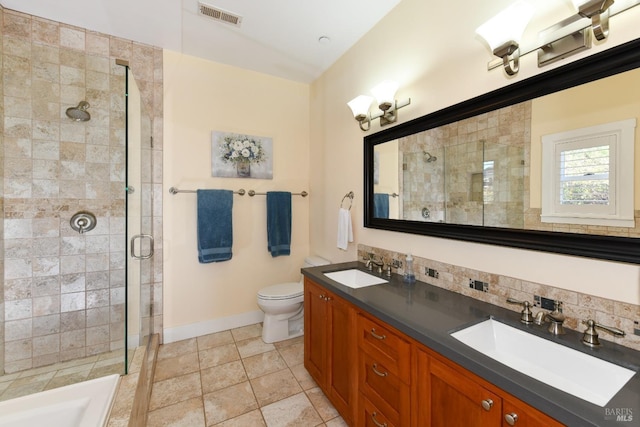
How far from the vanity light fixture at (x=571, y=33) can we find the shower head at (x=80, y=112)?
2.73 m

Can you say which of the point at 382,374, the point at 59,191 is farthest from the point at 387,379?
the point at 59,191

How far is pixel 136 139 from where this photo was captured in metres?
1.97

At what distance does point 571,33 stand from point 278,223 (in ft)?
8.13

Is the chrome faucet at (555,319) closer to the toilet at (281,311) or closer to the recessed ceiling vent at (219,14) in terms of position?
the toilet at (281,311)

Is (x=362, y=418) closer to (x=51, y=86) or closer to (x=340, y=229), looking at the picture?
(x=340, y=229)

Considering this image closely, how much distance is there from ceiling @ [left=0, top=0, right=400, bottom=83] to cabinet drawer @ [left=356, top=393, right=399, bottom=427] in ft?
8.08

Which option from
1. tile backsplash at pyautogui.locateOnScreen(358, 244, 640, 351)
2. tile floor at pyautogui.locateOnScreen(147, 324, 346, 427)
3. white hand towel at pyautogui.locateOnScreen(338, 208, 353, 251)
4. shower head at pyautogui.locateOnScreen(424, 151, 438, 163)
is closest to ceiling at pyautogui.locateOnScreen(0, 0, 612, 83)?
shower head at pyautogui.locateOnScreen(424, 151, 438, 163)

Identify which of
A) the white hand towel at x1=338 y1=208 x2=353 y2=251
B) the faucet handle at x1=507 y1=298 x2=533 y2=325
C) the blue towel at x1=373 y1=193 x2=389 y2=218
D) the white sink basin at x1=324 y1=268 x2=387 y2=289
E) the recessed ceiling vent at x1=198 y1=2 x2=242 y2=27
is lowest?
the white sink basin at x1=324 y1=268 x2=387 y2=289

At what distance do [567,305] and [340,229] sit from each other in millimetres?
1498

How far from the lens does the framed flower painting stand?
2.65 meters

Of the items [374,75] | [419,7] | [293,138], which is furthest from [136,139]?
[419,7]

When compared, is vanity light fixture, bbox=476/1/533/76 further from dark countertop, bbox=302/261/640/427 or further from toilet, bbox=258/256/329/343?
toilet, bbox=258/256/329/343

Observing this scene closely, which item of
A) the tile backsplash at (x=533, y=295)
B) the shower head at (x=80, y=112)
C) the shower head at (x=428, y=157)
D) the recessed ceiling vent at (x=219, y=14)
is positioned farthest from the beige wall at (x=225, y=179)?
the tile backsplash at (x=533, y=295)

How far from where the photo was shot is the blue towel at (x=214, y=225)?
2.53 m
